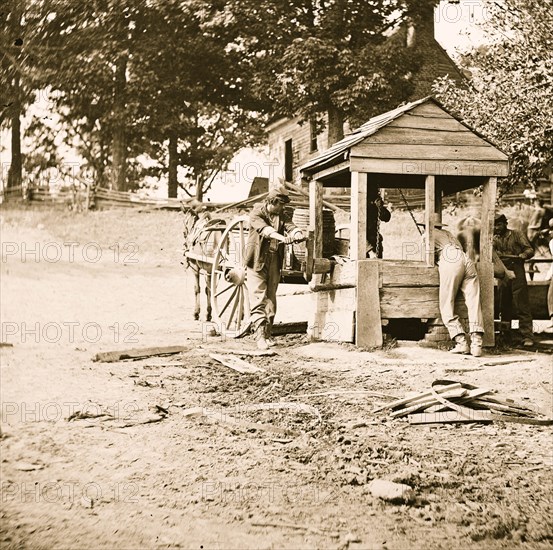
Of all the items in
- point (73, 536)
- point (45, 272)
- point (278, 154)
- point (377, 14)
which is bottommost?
point (73, 536)

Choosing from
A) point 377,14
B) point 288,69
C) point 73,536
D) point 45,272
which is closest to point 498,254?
point 73,536

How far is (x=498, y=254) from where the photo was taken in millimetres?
11070

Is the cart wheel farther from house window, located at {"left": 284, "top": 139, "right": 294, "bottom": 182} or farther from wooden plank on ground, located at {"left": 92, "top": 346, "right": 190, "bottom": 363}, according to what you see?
house window, located at {"left": 284, "top": 139, "right": 294, "bottom": 182}

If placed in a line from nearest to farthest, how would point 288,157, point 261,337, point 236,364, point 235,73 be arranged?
point 236,364 → point 261,337 → point 235,73 → point 288,157

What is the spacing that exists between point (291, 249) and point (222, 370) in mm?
3482

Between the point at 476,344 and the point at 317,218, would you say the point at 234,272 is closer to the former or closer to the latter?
the point at 317,218

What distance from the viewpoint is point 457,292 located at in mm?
10312

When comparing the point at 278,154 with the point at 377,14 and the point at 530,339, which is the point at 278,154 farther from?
the point at 530,339

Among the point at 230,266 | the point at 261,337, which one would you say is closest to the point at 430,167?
the point at 261,337

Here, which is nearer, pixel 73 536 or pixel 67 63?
pixel 67 63

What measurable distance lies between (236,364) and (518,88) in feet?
30.5

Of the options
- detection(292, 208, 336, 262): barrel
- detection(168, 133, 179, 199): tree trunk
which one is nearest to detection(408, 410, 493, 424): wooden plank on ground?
detection(292, 208, 336, 262): barrel

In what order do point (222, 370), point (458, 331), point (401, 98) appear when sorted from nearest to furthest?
point (222, 370) < point (458, 331) < point (401, 98)

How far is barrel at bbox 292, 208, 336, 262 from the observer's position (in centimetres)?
1195
